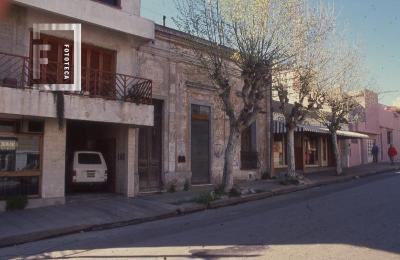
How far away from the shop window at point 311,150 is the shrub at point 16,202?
1969 centimetres

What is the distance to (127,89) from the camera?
15031mm

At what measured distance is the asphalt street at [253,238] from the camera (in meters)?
7.06

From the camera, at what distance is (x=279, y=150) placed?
24.8m

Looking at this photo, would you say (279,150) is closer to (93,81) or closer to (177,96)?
(177,96)

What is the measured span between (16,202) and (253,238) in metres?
7.32

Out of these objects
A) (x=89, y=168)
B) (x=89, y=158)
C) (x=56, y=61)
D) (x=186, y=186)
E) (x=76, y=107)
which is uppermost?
(x=56, y=61)

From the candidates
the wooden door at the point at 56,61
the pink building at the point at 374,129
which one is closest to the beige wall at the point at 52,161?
the wooden door at the point at 56,61

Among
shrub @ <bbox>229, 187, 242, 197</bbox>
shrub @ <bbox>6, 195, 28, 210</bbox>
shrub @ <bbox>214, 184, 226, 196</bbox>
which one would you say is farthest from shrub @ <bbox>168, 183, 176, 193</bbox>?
shrub @ <bbox>6, 195, 28, 210</bbox>

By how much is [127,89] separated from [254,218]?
6.91 m

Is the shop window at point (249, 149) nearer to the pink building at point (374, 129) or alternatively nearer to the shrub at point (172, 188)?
the shrub at point (172, 188)

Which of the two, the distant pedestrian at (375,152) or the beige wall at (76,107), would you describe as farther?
the distant pedestrian at (375,152)

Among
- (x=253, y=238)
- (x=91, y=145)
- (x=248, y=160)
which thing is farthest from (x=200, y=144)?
(x=253, y=238)

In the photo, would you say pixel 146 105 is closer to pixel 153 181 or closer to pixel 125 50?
pixel 125 50

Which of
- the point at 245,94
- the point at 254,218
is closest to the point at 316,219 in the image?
the point at 254,218
